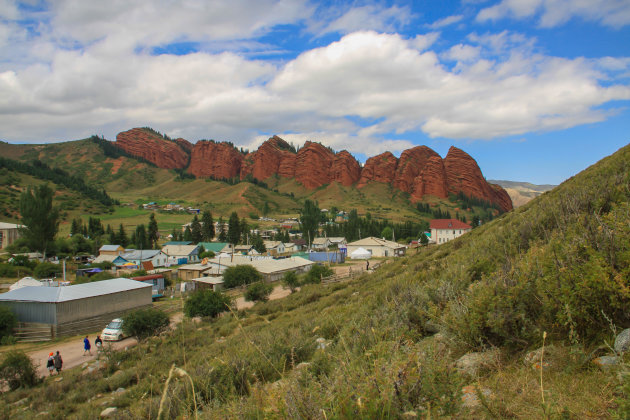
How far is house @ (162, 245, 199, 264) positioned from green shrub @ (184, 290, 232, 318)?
40191mm

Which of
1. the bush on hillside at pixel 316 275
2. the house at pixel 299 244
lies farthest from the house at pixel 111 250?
the bush on hillside at pixel 316 275

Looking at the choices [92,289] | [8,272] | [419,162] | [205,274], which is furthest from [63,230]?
[419,162]

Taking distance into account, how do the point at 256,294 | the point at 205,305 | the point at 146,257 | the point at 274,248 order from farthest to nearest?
1. the point at 274,248
2. the point at 146,257
3. the point at 256,294
4. the point at 205,305

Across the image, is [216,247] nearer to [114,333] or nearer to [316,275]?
[316,275]

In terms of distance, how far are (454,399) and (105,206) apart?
5390 inches

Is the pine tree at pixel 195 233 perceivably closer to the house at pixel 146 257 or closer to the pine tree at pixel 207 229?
the pine tree at pixel 207 229

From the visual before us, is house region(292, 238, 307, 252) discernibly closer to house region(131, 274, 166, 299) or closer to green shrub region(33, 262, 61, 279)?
house region(131, 274, 166, 299)

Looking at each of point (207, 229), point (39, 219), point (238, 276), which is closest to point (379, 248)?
point (238, 276)

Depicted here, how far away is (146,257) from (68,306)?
31.3 m

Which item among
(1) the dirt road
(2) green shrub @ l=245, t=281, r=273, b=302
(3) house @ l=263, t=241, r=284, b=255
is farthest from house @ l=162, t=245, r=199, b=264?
(1) the dirt road

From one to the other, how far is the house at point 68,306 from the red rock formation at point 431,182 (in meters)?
157

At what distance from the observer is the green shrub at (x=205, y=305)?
2077cm

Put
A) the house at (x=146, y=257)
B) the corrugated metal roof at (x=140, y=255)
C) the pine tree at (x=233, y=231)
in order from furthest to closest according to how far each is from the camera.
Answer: the pine tree at (x=233, y=231), the corrugated metal roof at (x=140, y=255), the house at (x=146, y=257)

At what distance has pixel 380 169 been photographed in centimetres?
18950
